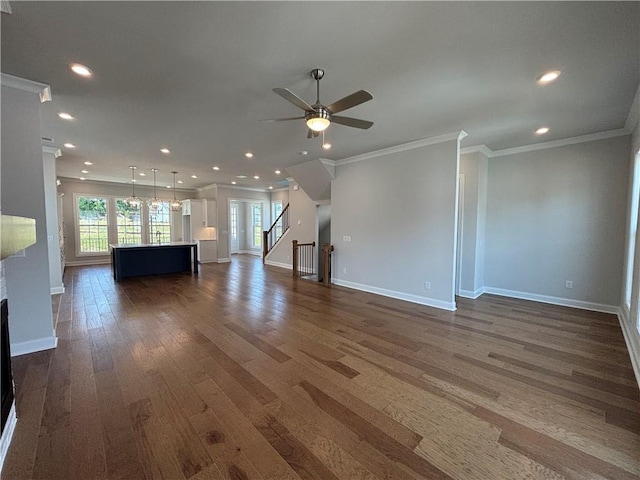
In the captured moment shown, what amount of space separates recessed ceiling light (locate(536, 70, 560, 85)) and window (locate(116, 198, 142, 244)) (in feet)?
37.5

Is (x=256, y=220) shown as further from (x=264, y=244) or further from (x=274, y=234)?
(x=264, y=244)

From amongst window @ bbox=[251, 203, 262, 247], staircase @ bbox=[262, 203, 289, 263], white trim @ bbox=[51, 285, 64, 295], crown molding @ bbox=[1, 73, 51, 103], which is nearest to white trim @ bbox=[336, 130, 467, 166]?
staircase @ bbox=[262, 203, 289, 263]

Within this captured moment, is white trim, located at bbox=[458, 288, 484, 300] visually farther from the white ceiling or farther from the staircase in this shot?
the staircase

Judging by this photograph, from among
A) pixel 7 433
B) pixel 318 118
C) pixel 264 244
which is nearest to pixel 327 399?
pixel 7 433

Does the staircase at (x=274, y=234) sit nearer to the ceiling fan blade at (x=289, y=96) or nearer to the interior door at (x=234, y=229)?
the interior door at (x=234, y=229)

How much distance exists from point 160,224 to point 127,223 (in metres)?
1.06

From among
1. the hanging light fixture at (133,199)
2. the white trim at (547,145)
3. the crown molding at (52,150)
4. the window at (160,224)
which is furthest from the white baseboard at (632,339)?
the window at (160,224)

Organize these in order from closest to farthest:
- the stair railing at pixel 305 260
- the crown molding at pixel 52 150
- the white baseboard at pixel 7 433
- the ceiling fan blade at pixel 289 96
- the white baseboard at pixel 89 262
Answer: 1. the white baseboard at pixel 7 433
2. the ceiling fan blade at pixel 289 96
3. the crown molding at pixel 52 150
4. the stair railing at pixel 305 260
5. the white baseboard at pixel 89 262

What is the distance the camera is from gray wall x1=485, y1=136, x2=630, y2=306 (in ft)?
13.8

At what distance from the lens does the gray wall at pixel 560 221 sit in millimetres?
4219

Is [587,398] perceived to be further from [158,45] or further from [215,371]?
[158,45]

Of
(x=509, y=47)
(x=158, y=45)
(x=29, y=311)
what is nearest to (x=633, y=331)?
(x=509, y=47)

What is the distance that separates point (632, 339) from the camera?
297 cm

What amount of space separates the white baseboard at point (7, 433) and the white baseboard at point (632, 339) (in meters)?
4.88
